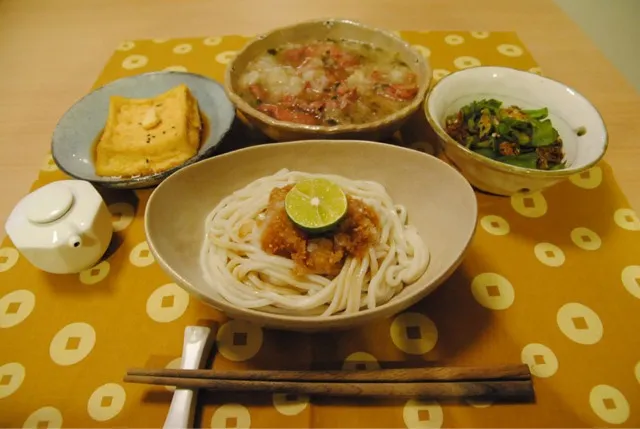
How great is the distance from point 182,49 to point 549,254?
2684 millimetres

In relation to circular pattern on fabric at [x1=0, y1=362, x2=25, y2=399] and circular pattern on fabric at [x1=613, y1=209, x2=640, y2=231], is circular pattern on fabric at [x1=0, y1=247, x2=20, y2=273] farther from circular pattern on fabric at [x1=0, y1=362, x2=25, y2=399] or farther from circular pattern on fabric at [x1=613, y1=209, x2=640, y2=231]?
circular pattern on fabric at [x1=613, y1=209, x2=640, y2=231]

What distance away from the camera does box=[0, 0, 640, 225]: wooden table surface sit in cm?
252

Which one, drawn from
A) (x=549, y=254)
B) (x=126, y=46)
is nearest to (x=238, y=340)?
(x=549, y=254)

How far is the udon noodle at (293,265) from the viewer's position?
1557 mm

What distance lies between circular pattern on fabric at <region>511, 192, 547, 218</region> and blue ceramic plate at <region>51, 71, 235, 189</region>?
1.44 m

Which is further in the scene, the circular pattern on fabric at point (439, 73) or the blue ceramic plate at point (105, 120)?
the circular pattern on fabric at point (439, 73)

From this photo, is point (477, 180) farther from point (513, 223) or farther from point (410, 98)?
point (410, 98)

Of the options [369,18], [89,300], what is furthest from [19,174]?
[369,18]

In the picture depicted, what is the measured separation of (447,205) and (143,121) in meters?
1.57

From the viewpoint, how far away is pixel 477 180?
2000 mm

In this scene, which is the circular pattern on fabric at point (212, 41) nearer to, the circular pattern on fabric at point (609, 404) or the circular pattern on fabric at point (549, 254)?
the circular pattern on fabric at point (549, 254)

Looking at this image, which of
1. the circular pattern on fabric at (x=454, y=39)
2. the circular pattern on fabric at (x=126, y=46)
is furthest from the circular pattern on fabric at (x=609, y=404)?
the circular pattern on fabric at (x=126, y=46)

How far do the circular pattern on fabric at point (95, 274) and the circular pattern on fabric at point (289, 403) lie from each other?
0.90 metres

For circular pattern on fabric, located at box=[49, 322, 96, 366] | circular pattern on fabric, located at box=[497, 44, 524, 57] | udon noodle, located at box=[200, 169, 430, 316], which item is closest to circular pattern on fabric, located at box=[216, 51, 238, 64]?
udon noodle, located at box=[200, 169, 430, 316]
